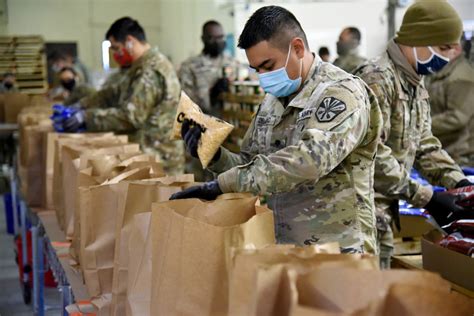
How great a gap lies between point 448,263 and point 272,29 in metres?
0.83

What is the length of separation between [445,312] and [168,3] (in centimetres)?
1398

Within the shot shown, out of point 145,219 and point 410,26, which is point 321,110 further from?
point 410,26

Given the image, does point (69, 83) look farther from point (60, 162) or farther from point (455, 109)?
point (60, 162)

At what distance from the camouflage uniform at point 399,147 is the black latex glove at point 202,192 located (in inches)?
31.7

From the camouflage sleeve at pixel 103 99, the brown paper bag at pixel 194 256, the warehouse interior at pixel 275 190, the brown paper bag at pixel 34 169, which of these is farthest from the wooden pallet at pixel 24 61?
Result: the brown paper bag at pixel 194 256

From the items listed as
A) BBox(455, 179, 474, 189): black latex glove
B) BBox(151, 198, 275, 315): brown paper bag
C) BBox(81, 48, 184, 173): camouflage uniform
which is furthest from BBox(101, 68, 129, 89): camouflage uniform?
BBox(151, 198, 275, 315): brown paper bag

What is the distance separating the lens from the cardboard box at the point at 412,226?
312 centimetres

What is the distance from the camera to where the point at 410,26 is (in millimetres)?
2803

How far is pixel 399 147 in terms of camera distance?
279cm

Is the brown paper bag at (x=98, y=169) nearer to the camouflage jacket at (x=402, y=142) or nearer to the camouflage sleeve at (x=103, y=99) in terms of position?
the camouflage jacket at (x=402, y=142)

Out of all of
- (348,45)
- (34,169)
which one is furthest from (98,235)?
(348,45)

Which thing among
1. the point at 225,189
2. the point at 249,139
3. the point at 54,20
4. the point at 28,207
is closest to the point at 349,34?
the point at 28,207

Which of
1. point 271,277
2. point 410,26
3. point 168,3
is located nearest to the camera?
point 271,277

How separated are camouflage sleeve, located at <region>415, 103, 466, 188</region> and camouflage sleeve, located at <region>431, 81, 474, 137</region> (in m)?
1.66
